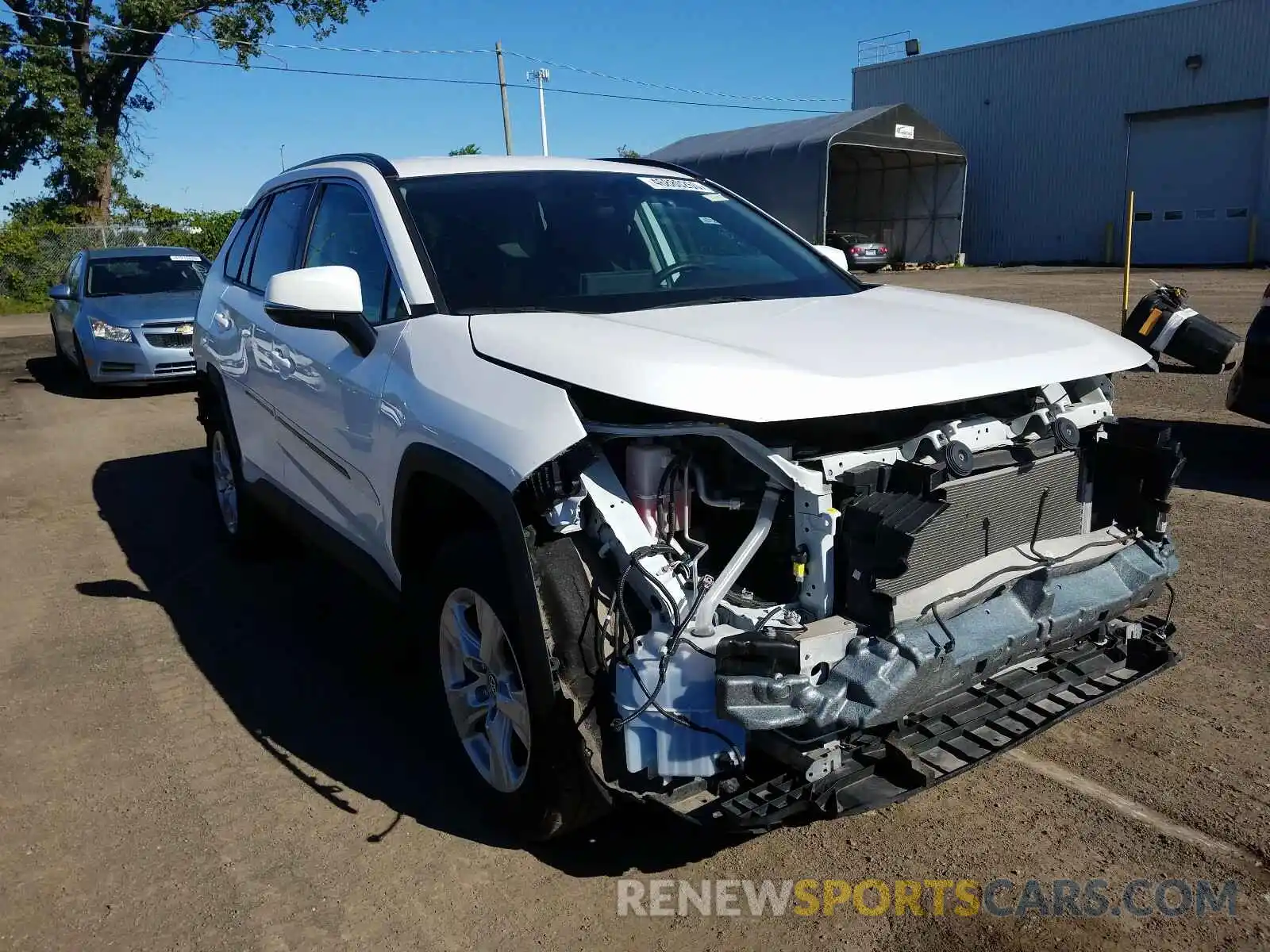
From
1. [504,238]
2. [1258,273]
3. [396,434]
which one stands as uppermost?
[504,238]

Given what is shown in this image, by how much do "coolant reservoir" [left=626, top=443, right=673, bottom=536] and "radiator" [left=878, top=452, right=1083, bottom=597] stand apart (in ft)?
2.03

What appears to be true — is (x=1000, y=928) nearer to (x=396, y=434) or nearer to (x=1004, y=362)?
(x=1004, y=362)

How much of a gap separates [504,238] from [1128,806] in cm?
276

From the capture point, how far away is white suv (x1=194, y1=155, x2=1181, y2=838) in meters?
2.61

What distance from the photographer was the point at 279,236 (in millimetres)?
5043

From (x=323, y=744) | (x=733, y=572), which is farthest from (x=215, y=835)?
(x=733, y=572)

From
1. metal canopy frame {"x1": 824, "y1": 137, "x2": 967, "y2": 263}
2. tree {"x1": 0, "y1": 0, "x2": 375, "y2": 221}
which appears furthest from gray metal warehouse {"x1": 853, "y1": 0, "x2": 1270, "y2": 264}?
tree {"x1": 0, "y1": 0, "x2": 375, "y2": 221}

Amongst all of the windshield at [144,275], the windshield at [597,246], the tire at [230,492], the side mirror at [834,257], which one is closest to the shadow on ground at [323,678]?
the tire at [230,492]

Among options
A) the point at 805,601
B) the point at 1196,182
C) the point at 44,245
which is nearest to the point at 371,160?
the point at 805,601

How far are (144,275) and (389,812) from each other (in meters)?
12.0

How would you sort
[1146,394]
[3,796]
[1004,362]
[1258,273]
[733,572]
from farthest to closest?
[1258,273]
[1146,394]
[3,796]
[1004,362]
[733,572]

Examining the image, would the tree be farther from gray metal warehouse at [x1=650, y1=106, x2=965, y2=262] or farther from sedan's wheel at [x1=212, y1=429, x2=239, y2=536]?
sedan's wheel at [x1=212, y1=429, x2=239, y2=536]

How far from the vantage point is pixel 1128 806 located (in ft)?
10.7

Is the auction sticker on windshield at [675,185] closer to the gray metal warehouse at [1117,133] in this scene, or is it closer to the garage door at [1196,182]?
the gray metal warehouse at [1117,133]
